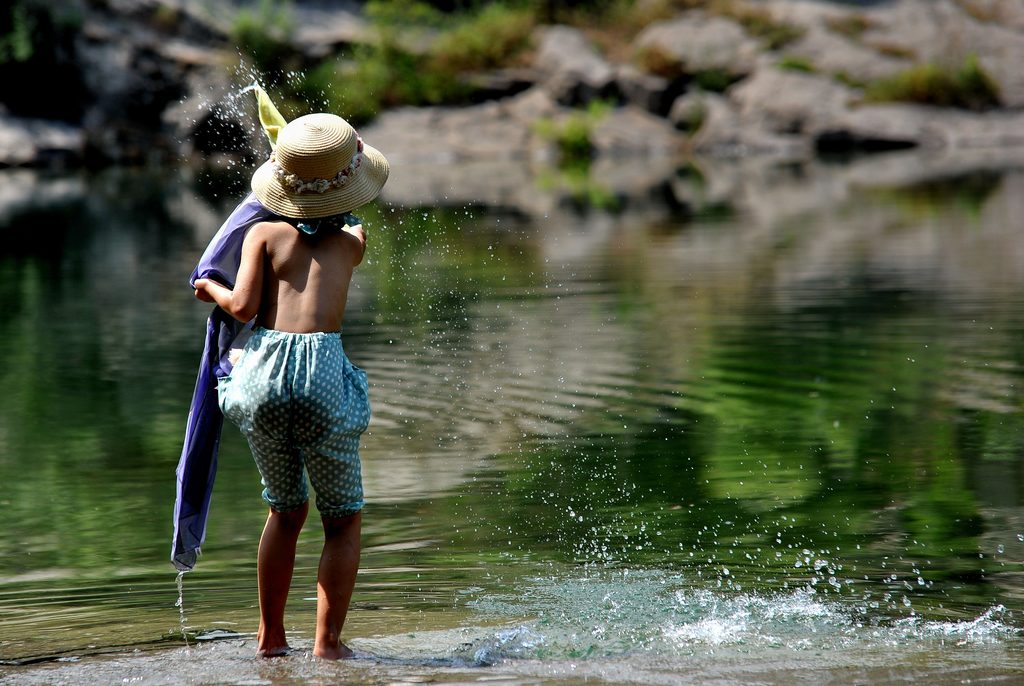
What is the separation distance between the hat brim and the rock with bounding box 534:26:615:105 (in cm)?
3018

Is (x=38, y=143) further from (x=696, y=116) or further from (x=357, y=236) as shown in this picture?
(x=357, y=236)

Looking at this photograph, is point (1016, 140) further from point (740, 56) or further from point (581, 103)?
point (581, 103)

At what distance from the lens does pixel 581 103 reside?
34.2 meters

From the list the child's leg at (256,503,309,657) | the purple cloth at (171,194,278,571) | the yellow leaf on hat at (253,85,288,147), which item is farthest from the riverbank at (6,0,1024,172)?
the child's leg at (256,503,309,657)

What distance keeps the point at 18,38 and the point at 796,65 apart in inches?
702

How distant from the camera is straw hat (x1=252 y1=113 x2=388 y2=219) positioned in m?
3.81

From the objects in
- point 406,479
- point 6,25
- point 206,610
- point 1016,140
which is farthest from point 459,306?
point 6,25

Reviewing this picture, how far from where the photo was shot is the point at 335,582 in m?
3.88

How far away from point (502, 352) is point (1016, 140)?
81.7 ft

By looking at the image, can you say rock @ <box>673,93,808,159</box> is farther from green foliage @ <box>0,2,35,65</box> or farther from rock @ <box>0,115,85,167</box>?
green foliage @ <box>0,2,35,65</box>

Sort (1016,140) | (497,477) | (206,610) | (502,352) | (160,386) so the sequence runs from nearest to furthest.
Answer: (206,610) < (497,477) < (160,386) < (502,352) < (1016,140)

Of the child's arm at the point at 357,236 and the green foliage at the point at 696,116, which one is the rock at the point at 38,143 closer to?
the green foliage at the point at 696,116

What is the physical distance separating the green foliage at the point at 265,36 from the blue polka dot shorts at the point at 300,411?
31.4 metres

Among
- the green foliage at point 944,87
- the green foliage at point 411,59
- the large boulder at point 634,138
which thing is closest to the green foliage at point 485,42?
the green foliage at point 411,59
